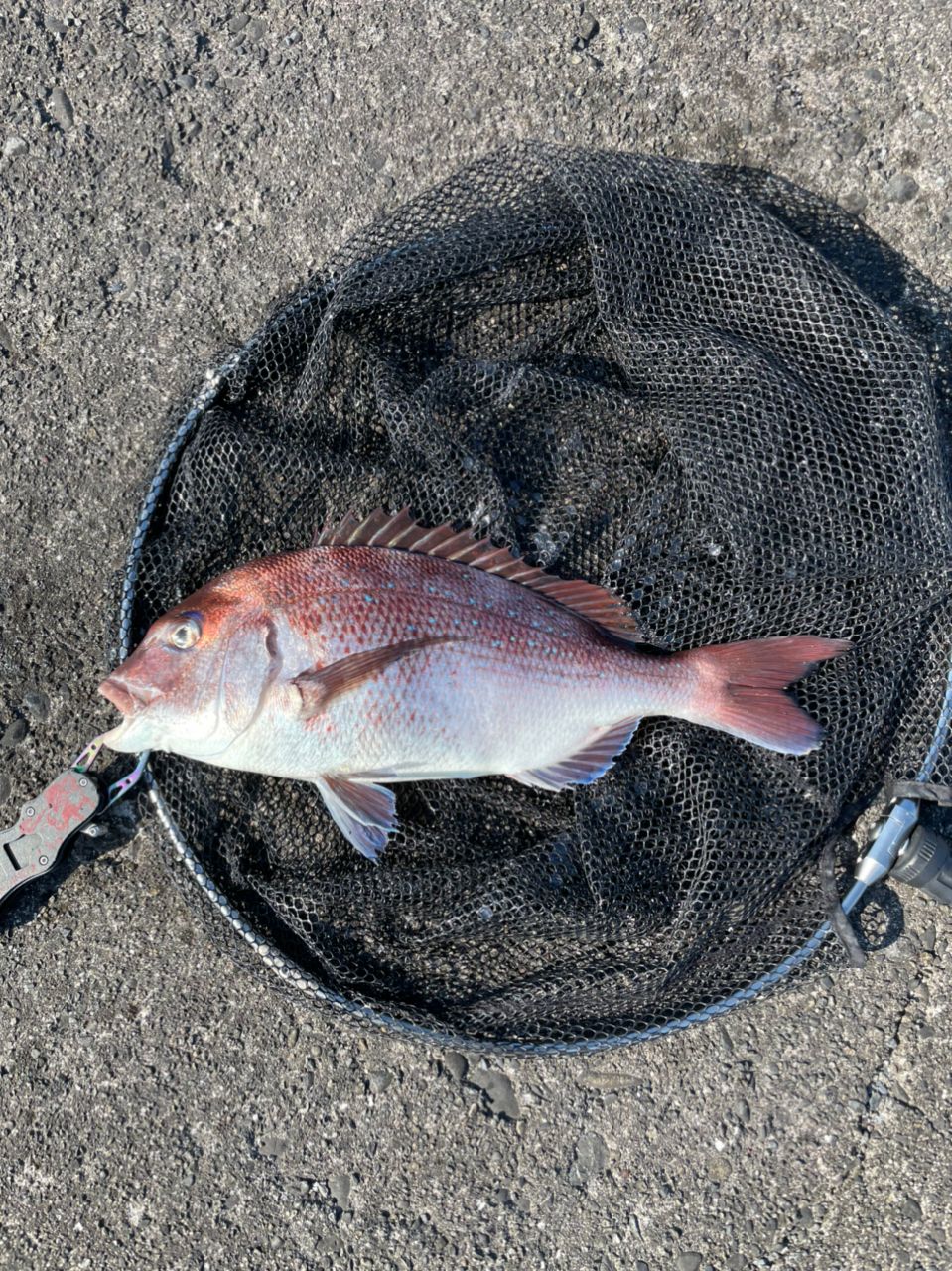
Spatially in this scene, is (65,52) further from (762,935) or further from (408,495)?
(762,935)

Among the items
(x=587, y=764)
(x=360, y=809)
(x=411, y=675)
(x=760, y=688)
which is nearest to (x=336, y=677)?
(x=411, y=675)

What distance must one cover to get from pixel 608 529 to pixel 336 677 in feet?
2.85

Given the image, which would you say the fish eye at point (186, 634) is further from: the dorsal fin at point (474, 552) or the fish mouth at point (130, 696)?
the dorsal fin at point (474, 552)

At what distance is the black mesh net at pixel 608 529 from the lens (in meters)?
2.33

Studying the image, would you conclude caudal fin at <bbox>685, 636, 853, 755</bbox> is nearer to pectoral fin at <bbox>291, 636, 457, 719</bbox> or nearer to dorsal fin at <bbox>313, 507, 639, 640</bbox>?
dorsal fin at <bbox>313, 507, 639, 640</bbox>

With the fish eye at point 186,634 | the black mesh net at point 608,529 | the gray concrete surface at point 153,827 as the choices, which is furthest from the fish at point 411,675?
the gray concrete surface at point 153,827

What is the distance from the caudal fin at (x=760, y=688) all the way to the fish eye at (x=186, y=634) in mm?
1217

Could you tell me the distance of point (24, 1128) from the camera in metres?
2.54

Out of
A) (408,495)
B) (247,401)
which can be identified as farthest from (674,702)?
(247,401)

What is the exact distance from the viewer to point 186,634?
82.2 inches

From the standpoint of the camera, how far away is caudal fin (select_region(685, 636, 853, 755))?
2.26 metres

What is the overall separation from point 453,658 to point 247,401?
0.93m

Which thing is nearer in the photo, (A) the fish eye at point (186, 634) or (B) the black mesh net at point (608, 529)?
(A) the fish eye at point (186, 634)

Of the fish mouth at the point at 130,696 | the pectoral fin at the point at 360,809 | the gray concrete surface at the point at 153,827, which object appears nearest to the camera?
the fish mouth at the point at 130,696
